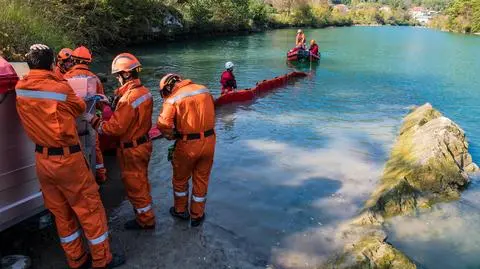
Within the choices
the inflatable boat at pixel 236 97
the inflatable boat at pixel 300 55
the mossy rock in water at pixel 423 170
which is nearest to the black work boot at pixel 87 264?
the inflatable boat at pixel 236 97

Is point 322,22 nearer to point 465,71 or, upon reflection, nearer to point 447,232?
point 465,71

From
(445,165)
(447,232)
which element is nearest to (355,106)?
(445,165)

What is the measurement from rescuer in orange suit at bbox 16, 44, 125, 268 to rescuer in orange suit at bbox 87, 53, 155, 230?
55 cm

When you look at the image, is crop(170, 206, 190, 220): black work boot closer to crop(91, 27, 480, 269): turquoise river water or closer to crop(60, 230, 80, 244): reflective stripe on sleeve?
crop(91, 27, 480, 269): turquoise river water

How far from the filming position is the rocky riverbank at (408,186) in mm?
4309

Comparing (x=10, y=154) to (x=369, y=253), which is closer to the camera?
(x=10, y=154)

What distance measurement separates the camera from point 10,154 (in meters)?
3.83

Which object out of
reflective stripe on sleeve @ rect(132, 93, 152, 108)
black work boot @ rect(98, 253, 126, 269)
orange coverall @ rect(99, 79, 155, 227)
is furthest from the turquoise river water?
reflective stripe on sleeve @ rect(132, 93, 152, 108)

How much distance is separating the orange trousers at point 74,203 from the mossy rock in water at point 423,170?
3.55m

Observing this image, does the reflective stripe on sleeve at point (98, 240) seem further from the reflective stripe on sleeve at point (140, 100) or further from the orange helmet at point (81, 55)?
the orange helmet at point (81, 55)

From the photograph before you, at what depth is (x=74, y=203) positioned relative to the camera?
3.67 meters

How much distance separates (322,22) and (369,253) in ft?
213

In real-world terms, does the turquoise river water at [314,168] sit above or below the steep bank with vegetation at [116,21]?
below

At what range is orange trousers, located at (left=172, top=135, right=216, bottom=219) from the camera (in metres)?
4.57
